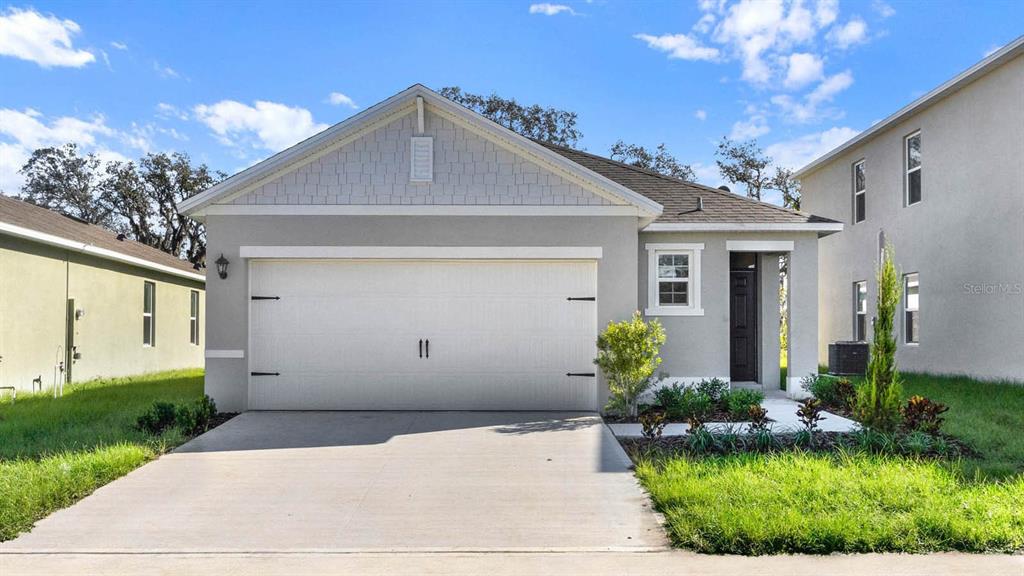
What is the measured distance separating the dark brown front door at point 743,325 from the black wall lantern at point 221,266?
8.42m

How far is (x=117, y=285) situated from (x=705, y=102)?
18.9 meters

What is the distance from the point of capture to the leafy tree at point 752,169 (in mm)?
28781

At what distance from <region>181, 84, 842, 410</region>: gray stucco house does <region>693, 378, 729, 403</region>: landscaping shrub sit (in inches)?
67.0

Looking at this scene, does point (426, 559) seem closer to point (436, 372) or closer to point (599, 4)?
point (436, 372)

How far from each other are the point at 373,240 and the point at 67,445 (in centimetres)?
455

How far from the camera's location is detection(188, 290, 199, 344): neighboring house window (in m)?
20.0

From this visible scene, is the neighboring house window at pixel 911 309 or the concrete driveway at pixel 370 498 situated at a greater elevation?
the neighboring house window at pixel 911 309

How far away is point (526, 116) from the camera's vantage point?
100ft

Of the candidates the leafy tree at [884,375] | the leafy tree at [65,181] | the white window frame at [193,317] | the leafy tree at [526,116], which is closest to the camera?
the leafy tree at [884,375]

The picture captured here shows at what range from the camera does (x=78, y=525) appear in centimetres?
509

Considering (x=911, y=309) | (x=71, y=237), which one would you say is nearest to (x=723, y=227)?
(x=911, y=309)

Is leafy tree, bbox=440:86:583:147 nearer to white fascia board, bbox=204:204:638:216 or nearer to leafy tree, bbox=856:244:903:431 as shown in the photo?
white fascia board, bbox=204:204:638:216

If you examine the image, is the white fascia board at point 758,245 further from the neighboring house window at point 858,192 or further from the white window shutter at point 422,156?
the neighboring house window at point 858,192

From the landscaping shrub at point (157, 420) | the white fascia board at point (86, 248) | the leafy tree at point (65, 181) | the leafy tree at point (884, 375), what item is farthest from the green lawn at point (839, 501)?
the leafy tree at point (65, 181)
